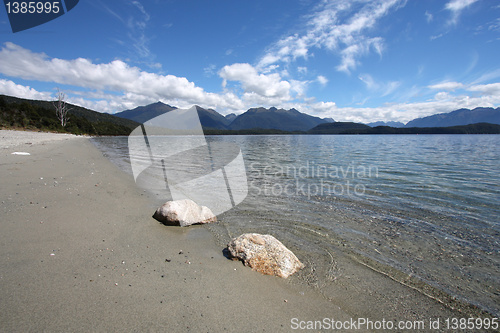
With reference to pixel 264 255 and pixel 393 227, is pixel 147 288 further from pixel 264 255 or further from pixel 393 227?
pixel 393 227

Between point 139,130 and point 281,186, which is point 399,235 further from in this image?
point 139,130

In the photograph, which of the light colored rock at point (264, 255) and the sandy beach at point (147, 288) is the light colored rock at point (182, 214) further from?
the light colored rock at point (264, 255)

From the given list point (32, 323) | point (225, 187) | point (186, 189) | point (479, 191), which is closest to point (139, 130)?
point (186, 189)

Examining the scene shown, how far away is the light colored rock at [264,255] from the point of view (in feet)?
15.0

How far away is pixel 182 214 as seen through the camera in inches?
265

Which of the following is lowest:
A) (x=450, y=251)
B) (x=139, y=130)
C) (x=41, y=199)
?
(x=450, y=251)

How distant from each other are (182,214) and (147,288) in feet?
10.2

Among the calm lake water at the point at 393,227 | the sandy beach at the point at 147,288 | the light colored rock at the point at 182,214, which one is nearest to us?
the sandy beach at the point at 147,288

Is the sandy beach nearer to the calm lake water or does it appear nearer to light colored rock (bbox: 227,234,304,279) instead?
light colored rock (bbox: 227,234,304,279)

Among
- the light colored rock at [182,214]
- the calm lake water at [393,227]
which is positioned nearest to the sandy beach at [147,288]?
the light colored rock at [182,214]

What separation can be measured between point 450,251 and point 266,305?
5.35 m

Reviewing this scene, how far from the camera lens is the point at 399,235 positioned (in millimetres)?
6570

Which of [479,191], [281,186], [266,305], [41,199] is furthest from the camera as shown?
[281,186]

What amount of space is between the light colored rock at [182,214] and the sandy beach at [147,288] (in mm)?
387
